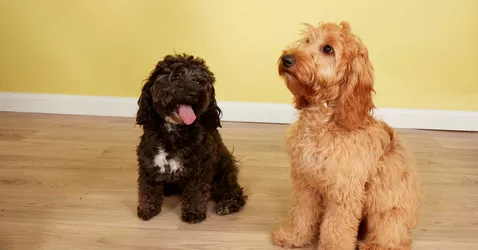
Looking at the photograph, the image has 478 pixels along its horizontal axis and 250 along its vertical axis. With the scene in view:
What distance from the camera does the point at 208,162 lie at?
1927 millimetres

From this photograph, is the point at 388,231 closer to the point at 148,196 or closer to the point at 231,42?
the point at 148,196

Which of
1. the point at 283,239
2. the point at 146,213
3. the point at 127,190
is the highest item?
the point at 283,239

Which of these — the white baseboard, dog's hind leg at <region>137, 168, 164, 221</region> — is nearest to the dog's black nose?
dog's hind leg at <region>137, 168, 164, 221</region>

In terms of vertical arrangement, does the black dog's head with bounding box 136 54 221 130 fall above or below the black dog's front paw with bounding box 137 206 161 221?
above

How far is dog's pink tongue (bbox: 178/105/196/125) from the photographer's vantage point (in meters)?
1.81

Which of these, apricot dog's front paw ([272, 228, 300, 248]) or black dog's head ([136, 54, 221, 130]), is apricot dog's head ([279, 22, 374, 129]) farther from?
apricot dog's front paw ([272, 228, 300, 248])

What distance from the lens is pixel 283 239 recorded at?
1.80 m

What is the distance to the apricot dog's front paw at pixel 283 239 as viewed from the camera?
179cm

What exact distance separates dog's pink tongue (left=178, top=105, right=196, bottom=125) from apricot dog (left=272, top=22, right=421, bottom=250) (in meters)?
0.43

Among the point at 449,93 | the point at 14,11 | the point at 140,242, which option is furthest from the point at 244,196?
the point at 14,11

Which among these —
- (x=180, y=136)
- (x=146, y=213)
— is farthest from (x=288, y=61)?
(x=146, y=213)

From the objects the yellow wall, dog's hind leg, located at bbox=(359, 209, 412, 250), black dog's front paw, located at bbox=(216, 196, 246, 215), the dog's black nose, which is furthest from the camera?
the yellow wall

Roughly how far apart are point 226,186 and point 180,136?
0.40 m

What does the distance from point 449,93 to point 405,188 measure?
1.76 meters
